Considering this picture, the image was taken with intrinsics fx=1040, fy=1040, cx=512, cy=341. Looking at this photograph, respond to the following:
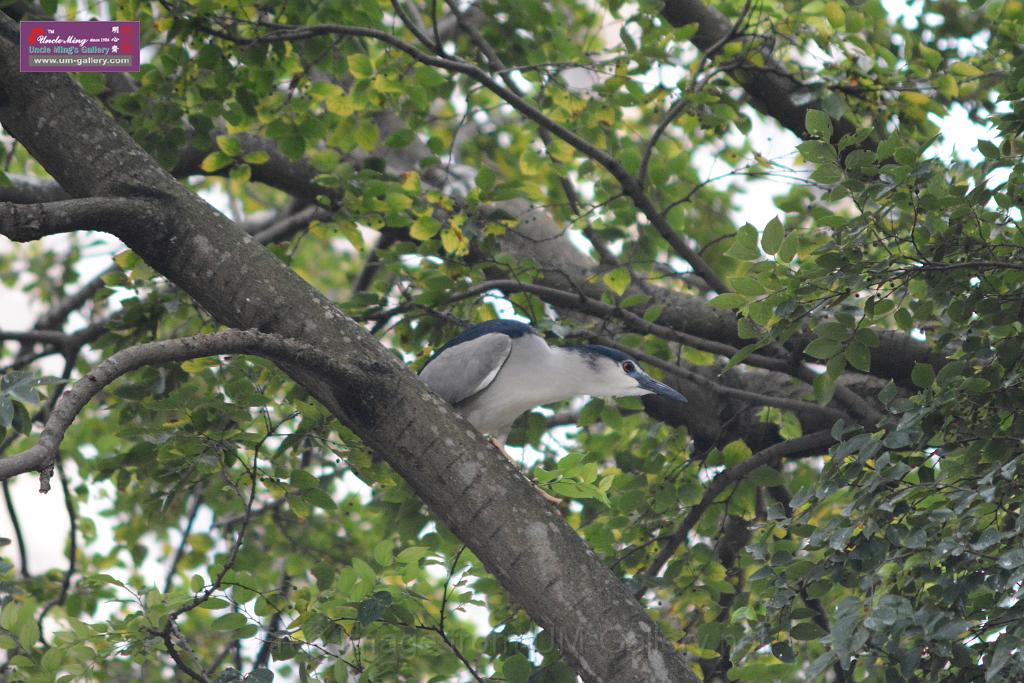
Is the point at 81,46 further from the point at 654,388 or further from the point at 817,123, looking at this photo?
the point at 817,123

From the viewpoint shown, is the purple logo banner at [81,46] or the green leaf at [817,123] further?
the purple logo banner at [81,46]

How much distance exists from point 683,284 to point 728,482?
6.95 ft

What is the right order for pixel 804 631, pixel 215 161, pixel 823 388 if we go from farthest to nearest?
pixel 215 161, pixel 823 388, pixel 804 631

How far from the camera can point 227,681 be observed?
2.99m

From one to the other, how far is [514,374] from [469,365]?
207 mm

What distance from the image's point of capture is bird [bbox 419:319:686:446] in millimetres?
4445

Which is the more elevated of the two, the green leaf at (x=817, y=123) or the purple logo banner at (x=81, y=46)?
the purple logo banner at (x=81, y=46)

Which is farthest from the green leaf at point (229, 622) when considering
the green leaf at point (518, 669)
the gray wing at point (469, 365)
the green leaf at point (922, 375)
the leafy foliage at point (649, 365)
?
the green leaf at point (922, 375)

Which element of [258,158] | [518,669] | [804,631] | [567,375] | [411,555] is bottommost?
[804,631]

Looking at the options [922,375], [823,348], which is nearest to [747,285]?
[823,348]

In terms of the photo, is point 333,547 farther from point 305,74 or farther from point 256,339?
point 256,339

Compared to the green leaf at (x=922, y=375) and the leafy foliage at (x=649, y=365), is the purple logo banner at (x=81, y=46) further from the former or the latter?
the green leaf at (x=922, y=375)

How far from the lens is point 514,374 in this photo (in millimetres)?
4500

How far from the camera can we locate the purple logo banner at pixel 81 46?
3447 millimetres
